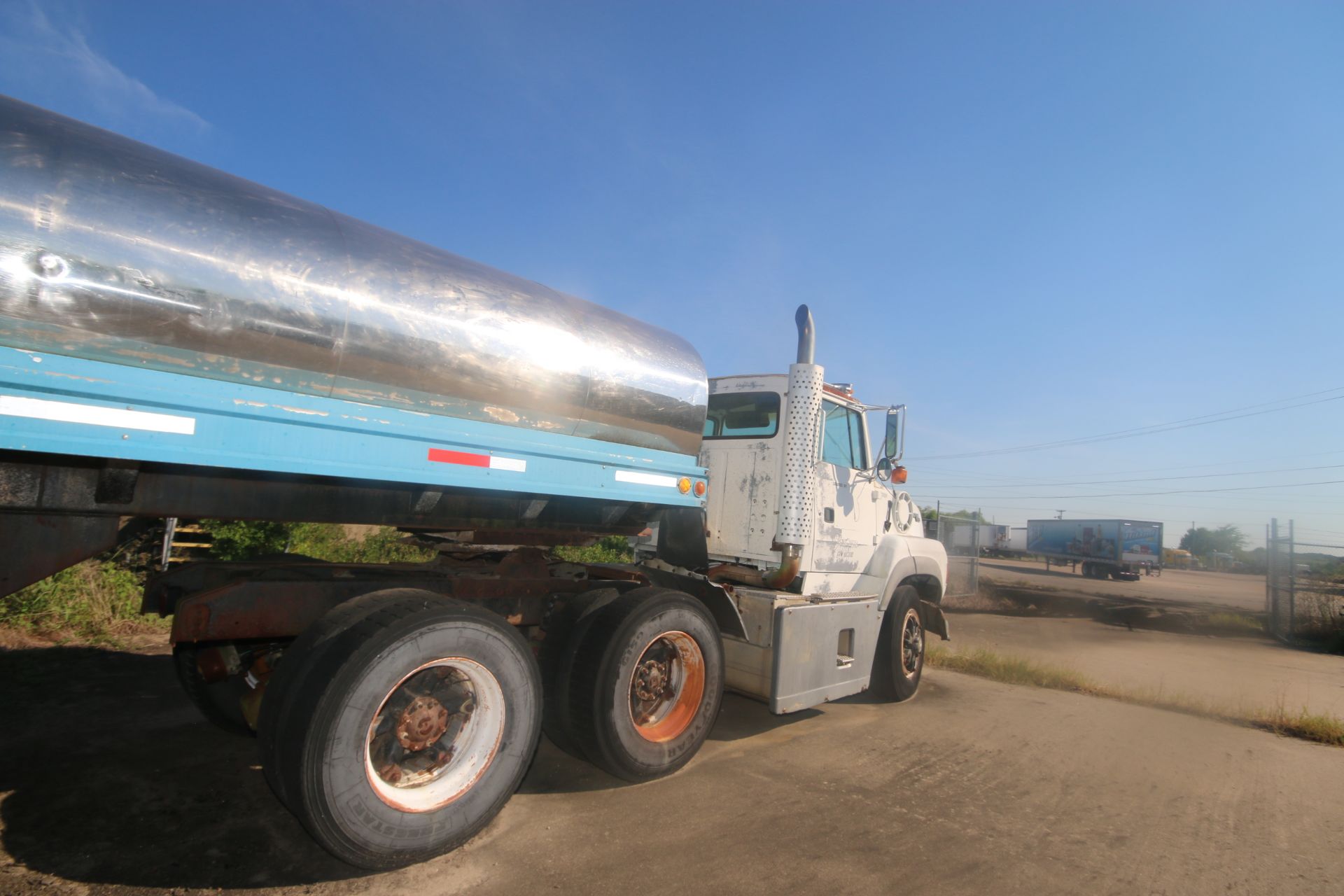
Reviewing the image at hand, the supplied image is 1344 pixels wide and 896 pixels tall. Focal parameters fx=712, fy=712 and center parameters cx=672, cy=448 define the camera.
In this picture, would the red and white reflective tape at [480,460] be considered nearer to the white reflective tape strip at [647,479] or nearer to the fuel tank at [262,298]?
the fuel tank at [262,298]

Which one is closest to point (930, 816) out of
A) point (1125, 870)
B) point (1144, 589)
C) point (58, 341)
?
point (1125, 870)

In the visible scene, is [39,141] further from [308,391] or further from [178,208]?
[308,391]

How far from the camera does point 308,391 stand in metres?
3.04

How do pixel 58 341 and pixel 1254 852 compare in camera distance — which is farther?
pixel 1254 852

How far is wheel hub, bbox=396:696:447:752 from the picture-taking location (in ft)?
11.1

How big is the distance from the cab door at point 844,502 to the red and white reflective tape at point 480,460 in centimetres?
319

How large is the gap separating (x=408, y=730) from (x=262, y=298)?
80.6 inches

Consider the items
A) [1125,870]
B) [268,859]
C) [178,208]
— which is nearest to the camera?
[178,208]

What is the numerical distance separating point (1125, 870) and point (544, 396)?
12.8 ft

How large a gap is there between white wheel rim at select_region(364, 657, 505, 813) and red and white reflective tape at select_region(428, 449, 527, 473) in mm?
929

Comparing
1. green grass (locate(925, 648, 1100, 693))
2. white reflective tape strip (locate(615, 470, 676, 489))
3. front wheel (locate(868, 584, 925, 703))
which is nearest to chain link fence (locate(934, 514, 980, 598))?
green grass (locate(925, 648, 1100, 693))

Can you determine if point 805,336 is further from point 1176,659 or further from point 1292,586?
point 1292,586

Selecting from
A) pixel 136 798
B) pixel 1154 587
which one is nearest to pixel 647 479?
pixel 136 798

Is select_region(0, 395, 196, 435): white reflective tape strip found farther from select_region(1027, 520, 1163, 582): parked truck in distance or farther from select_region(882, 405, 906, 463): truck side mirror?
select_region(1027, 520, 1163, 582): parked truck in distance
